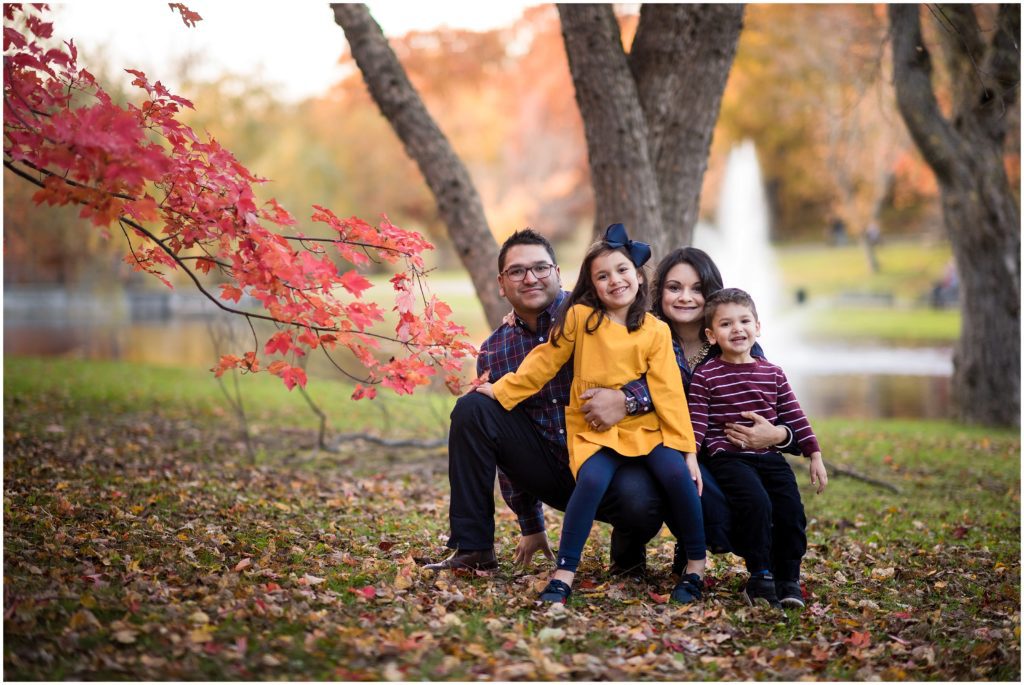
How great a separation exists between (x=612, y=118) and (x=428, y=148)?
49.8 inches

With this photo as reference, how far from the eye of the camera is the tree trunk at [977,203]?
930 centimetres

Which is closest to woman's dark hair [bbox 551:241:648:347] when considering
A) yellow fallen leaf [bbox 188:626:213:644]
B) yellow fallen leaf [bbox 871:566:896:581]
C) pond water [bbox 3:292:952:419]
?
yellow fallen leaf [bbox 188:626:213:644]

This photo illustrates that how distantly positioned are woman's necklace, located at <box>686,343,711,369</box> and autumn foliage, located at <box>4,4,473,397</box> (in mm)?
998

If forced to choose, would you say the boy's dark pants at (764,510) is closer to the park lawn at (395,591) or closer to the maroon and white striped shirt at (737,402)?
the maroon and white striped shirt at (737,402)

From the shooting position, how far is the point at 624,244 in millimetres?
3848

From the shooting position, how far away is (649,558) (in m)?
4.72

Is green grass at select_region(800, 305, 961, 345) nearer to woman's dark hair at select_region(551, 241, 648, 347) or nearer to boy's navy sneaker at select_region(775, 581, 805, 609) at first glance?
boy's navy sneaker at select_region(775, 581, 805, 609)

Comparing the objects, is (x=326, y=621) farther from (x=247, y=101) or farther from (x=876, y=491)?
(x=247, y=101)

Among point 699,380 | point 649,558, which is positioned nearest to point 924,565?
point 649,558

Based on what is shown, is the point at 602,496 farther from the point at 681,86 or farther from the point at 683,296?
the point at 681,86

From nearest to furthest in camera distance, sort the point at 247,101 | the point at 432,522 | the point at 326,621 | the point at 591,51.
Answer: the point at 326,621, the point at 432,522, the point at 591,51, the point at 247,101

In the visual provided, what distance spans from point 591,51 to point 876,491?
375cm

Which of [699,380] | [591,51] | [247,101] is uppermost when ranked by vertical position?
[247,101]

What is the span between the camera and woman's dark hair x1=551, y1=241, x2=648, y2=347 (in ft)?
12.5
